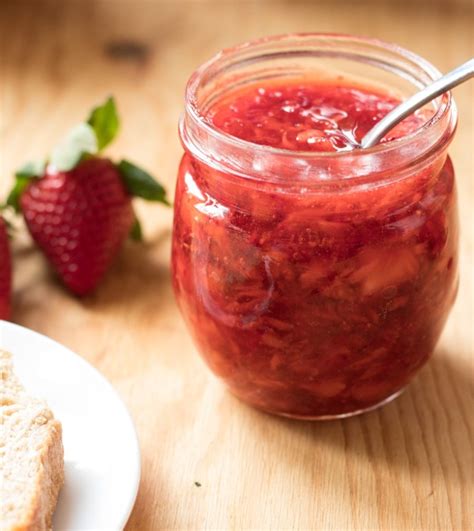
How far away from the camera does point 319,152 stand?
4.82 ft

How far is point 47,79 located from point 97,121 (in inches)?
31.6

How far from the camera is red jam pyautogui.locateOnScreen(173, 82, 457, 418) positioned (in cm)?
150

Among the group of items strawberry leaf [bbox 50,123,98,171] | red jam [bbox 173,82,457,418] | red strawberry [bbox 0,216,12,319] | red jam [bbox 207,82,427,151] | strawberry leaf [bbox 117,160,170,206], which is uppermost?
red jam [bbox 207,82,427,151]

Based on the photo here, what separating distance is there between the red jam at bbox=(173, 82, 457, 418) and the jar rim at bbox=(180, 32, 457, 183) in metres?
0.05

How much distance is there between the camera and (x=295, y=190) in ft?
4.87

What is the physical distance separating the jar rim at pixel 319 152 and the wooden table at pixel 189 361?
21.2 inches

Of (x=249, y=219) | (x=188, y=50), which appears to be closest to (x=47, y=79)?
(x=188, y=50)

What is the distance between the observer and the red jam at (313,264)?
150 cm

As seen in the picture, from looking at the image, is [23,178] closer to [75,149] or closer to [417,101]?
[75,149]

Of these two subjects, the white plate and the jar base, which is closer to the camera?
the white plate

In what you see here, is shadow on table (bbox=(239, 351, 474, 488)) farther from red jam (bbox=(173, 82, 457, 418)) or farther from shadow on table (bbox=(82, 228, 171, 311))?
shadow on table (bbox=(82, 228, 171, 311))

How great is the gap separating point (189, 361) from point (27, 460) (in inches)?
21.2

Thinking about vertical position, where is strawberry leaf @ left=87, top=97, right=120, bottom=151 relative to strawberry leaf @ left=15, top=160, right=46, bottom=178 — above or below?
above

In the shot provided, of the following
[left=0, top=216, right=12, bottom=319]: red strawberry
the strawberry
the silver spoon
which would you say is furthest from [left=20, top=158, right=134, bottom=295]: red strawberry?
the silver spoon
